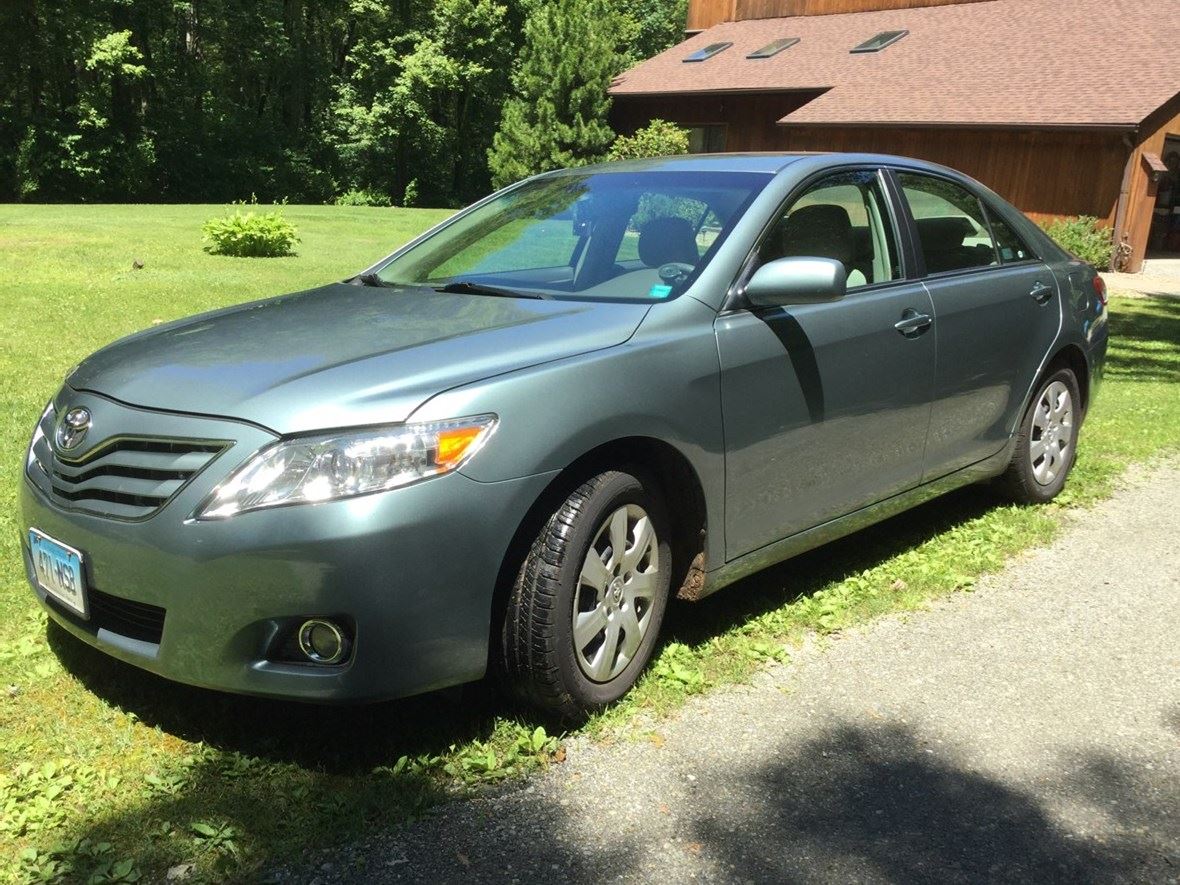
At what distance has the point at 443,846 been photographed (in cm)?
279

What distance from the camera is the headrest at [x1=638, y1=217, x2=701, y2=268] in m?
3.87

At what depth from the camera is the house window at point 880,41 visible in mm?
27859

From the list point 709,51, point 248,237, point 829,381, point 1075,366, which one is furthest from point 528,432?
point 709,51

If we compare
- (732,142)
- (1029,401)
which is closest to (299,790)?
(1029,401)

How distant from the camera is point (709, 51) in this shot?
107ft

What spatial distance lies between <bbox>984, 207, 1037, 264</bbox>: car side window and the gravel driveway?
1.77 meters

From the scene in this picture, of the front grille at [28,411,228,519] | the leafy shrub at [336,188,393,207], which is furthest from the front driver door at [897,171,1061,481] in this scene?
the leafy shrub at [336,188,393,207]

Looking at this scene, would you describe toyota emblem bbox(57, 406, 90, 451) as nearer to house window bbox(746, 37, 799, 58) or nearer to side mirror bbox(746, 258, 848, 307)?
side mirror bbox(746, 258, 848, 307)

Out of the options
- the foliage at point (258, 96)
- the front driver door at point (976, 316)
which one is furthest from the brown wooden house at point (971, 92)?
the front driver door at point (976, 316)

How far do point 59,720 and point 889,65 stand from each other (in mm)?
26542

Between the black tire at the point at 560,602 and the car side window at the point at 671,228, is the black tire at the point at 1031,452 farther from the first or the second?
the black tire at the point at 560,602

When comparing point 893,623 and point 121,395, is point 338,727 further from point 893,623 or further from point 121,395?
point 893,623

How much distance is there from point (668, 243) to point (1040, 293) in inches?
89.3

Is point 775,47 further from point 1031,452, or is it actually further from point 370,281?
point 370,281
